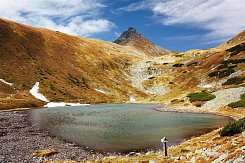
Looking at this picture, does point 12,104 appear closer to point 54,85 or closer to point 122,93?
point 54,85

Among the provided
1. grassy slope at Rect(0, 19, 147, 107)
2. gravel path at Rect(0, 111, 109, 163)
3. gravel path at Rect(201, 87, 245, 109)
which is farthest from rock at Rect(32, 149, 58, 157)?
grassy slope at Rect(0, 19, 147, 107)

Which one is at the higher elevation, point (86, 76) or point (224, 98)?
point (86, 76)

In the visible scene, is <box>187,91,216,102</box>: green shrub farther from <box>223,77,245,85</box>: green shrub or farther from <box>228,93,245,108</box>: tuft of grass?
<box>223,77,245,85</box>: green shrub

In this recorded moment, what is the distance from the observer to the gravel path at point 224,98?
6981 centimetres

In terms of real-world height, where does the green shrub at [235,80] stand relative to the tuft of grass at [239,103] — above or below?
above

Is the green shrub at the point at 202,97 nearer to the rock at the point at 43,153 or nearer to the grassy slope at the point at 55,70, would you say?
the grassy slope at the point at 55,70

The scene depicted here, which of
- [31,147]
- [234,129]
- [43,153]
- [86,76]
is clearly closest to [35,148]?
[31,147]

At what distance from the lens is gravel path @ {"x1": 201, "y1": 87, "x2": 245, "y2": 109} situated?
69.8 m

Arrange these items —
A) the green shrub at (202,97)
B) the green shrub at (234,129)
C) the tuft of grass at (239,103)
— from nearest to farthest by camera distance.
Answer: the green shrub at (234,129) → the tuft of grass at (239,103) → the green shrub at (202,97)

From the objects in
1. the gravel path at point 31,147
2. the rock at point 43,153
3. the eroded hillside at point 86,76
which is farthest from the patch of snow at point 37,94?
the rock at point 43,153

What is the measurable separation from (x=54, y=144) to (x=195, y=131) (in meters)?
23.3

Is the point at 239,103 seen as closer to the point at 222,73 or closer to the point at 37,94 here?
the point at 222,73

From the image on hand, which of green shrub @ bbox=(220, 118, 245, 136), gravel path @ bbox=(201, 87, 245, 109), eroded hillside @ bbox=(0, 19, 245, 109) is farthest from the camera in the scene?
eroded hillside @ bbox=(0, 19, 245, 109)

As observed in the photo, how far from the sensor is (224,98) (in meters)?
73.1
